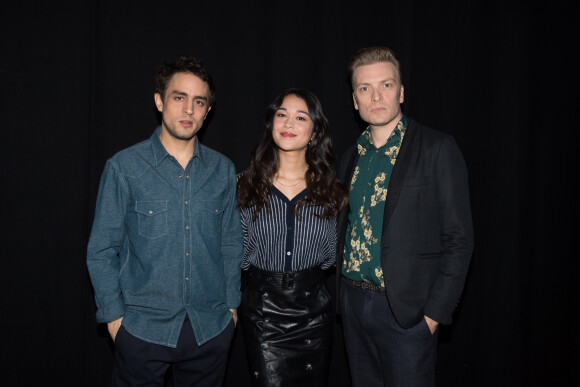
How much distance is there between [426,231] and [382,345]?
0.58m

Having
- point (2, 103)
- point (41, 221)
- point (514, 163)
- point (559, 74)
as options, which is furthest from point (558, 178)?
A: point (2, 103)

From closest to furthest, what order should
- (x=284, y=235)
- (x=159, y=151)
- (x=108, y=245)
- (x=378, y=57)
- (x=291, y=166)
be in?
(x=108, y=245), (x=159, y=151), (x=378, y=57), (x=284, y=235), (x=291, y=166)

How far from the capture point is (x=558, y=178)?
3.01 m

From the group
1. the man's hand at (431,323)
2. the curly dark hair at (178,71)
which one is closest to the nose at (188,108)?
the curly dark hair at (178,71)

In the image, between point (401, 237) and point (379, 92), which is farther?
point (379, 92)

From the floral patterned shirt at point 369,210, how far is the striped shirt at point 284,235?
18cm

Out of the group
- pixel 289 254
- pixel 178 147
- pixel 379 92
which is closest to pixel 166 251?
pixel 178 147

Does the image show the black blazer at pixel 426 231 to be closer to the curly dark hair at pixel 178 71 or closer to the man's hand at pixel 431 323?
the man's hand at pixel 431 323

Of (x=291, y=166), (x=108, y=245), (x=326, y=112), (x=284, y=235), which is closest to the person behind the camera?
(x=108, y=245)

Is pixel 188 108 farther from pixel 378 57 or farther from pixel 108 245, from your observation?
pixel 378 57

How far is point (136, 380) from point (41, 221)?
1222 mm

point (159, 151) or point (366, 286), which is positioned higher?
point (159, 151)

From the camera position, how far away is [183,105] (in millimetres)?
1780

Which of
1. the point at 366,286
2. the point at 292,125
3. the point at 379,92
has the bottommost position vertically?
the point at 366,286
